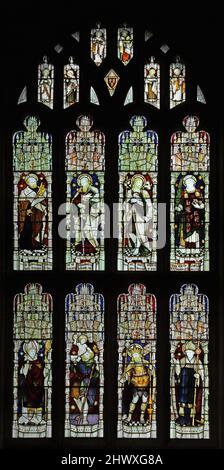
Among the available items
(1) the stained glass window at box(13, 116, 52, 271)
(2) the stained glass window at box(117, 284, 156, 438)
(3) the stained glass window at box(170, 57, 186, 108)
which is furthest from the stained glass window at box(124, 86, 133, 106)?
(2) the stained glass window at box(117, 284, 156, 438)

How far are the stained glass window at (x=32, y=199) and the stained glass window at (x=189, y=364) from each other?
4.73ft

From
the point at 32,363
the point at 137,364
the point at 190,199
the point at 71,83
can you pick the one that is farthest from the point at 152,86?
the point at 32,363

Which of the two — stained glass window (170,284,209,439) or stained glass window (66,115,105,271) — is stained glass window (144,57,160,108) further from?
stained glass window (170,284,209,439)

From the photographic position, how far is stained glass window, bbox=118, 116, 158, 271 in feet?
32.6

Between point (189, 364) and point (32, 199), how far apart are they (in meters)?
2.32

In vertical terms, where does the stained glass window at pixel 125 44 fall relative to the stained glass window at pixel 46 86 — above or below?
above

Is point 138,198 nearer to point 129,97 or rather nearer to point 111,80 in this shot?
point 129,97

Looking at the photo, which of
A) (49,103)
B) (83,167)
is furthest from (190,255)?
(49,103)

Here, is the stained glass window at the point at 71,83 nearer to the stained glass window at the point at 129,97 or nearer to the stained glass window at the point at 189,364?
the stained glass window at the point at 129,97

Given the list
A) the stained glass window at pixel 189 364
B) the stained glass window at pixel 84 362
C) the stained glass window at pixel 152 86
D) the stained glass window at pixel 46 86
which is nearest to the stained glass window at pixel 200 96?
the stained glass window at pixel 152 86

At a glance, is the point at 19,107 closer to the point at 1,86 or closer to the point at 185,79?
the point at 1,86

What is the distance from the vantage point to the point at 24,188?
1004 centimetres

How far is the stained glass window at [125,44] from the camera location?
10.2 metres

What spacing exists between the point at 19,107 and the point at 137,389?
3132 millimetres
